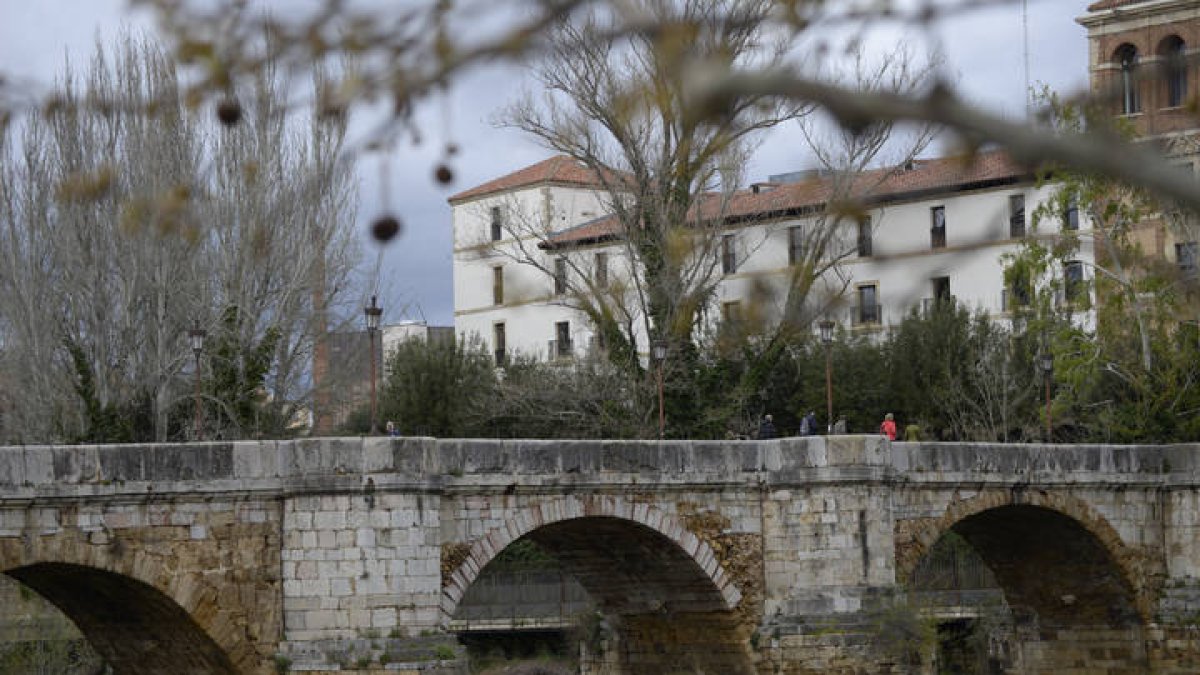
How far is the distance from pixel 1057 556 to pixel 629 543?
9.74 meters

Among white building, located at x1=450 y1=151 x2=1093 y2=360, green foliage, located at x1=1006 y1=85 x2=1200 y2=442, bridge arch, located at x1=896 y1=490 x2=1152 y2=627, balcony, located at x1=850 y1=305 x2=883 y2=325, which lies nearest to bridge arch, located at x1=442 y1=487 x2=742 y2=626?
→ white building, located at x1=450 y1=151 x2=1093 y2=360

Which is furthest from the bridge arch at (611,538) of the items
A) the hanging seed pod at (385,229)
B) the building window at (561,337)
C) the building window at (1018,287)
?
the building window at (561,337)

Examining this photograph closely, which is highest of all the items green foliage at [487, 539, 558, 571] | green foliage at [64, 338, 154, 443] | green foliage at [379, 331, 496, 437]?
green foliage at [379, 331, 496, 437]

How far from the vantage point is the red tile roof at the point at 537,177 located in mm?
58875

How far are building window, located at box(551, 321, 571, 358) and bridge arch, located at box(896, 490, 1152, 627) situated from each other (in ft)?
78.2

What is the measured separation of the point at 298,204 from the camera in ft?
142

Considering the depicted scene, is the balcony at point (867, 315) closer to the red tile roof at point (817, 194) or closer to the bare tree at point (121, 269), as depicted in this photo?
the red tile roof at point (817, 194)

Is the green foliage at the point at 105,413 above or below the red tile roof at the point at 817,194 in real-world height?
below

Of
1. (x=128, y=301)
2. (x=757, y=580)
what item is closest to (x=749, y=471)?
(x=757, y=580)

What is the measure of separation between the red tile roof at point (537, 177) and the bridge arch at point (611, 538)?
26.5m

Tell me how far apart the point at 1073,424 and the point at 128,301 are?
20603 mm

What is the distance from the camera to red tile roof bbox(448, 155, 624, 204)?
5888 cm

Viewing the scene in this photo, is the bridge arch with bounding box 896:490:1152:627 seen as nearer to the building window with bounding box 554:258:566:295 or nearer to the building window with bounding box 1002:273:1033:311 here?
the building window with bounding box 1002:273:1033:311

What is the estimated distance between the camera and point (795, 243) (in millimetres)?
41125
